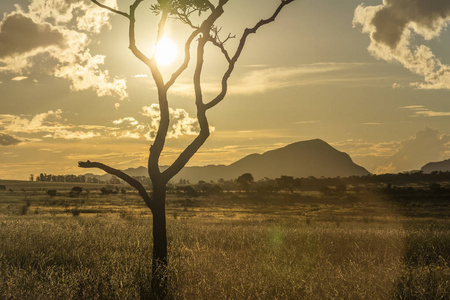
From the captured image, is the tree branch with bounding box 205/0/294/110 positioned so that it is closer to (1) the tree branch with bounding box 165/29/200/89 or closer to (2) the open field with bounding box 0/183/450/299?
(1) the tree branch with bounding box 165/29/200/89

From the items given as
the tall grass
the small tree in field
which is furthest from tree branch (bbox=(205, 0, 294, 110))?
the tall grass

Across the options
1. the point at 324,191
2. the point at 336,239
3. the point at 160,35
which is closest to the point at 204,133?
the point at 160,35

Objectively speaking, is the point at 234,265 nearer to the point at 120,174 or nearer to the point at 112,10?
the point at 120,174

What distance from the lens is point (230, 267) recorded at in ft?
30.9

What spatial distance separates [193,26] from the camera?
440 inches

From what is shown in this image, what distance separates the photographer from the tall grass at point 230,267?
24.2 feet

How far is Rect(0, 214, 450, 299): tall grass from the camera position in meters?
7.36

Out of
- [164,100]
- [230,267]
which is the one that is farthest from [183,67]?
[230,267]

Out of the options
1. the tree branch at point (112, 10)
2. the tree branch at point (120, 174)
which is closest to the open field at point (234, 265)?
the tree branch at point (120, 174)

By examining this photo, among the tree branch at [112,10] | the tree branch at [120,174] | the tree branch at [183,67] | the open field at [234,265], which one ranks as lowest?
the open field at [234,265]

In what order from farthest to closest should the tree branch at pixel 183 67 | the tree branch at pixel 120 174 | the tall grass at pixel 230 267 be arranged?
the tree branch at pixel 183 67 → the tree branch at pixel 120 174 → the tall grass at pixel 230 267

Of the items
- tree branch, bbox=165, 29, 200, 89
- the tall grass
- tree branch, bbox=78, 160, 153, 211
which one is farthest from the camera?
tree branch, bbox=165, 29, 200, 89

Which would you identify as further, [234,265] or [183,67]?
[183,67]

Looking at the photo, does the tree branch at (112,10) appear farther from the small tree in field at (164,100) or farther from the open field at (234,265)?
the open field at (234,265)
